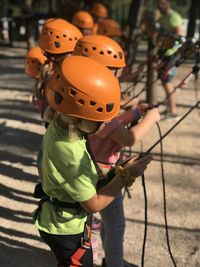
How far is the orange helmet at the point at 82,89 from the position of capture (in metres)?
1.98

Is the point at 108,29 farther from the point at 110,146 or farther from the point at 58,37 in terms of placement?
the point at 110,146

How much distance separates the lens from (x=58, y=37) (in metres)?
3.67

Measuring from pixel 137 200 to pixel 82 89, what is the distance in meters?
2.60

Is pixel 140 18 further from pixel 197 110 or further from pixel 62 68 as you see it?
pixel 62 68


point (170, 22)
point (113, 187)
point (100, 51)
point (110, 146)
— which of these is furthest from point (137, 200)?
point (170, 22)

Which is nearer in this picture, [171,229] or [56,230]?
[56,230]

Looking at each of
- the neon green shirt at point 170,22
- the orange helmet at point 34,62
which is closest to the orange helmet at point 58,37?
the orange helmet at point 34,62

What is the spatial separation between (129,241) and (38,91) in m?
1.56

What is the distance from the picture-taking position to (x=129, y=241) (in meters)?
3.67

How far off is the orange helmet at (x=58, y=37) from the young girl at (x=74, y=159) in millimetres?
1588

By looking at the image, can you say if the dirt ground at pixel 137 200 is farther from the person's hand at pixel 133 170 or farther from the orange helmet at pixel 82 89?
the orange helmet at pixel 82 89

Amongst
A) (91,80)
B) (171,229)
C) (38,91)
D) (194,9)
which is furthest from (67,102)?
(194,9)

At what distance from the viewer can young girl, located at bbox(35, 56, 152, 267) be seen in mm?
2000

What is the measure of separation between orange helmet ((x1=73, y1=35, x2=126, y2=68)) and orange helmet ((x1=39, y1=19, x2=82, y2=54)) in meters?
0.69
